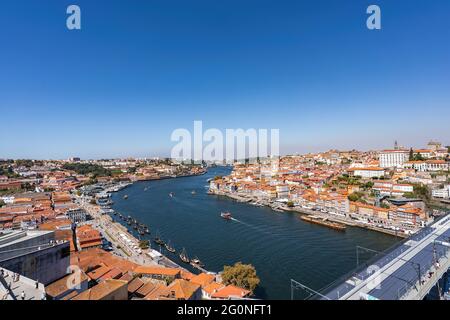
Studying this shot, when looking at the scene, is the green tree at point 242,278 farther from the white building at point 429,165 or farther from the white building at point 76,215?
the white building at point 429,165

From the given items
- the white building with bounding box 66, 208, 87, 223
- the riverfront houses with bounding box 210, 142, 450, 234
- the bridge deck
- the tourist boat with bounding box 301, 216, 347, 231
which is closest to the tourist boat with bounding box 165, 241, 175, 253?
the bridge deck

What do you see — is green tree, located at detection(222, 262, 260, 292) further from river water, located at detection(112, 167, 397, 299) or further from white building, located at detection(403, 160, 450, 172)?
white building, located at detection(403, 160, 450, 172)

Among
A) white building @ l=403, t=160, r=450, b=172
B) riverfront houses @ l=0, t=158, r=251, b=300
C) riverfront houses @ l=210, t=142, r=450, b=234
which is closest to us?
riverfront houses @ l=0, t=158, r=251, b=300

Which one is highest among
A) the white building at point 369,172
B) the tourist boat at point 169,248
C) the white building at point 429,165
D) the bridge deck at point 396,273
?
the white building at point 429,165

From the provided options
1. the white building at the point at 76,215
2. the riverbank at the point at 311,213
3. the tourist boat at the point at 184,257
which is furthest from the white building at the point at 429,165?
the white building at the point at 76,215

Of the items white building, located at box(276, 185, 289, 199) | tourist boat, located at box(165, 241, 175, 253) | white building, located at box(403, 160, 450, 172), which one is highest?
white building, located at box(403, 160, 450, 172)

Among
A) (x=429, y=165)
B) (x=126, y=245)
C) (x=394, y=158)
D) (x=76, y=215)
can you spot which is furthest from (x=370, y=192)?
(x=76, y=215)
